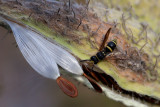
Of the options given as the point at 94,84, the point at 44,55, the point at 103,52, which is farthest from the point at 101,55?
the point at 44,55

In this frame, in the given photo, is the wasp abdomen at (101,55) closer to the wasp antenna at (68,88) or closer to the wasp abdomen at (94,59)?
the wasp abdomen at (94,59)

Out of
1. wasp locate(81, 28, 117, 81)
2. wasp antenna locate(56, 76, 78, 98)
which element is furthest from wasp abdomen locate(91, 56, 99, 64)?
wasp antenna locate(56, 76, 78, 98)

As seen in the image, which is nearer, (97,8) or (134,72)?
(134,72)

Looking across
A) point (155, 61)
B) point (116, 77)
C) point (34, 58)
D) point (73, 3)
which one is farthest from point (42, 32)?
point (155, 61)

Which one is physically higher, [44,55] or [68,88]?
[44,55]

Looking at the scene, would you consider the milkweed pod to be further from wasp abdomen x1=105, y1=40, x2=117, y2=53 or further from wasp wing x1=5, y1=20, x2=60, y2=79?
wasp abdomen x1=105, y1=40, x2=117, y2=53

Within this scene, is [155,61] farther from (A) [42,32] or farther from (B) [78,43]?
(A) [42,32]

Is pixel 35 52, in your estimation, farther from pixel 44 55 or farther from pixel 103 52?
pixel 103 52

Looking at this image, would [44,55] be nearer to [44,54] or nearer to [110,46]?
[44,54]
